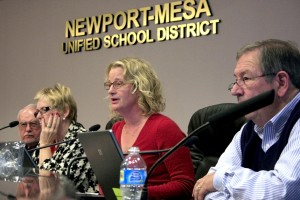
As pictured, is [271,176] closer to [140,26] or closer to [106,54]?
[140,26]

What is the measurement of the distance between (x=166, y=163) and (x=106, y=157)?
55cm

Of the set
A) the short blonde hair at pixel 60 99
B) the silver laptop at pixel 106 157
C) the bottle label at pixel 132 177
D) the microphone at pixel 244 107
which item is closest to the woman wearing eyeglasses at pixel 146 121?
the silver laptop at pixel 106 157

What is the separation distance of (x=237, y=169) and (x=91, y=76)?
3.15 meters

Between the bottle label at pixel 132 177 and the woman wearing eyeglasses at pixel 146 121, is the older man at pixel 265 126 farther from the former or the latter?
the woman wearing eyeglasses at pixel 146 121

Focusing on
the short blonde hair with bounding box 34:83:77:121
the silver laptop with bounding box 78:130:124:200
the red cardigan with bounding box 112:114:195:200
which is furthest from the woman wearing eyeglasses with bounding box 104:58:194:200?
the short blonde hair with bounding box 34:83:77:121

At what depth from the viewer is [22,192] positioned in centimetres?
128

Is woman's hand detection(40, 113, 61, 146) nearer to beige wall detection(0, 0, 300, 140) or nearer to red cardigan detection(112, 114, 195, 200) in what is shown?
red cardigan detection(112, 114, 195, 200)

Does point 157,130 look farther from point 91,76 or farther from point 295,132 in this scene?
point 91,76

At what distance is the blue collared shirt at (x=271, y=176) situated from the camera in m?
1.43

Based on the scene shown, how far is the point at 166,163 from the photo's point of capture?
7.39 feet

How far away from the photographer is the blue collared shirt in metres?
1.43

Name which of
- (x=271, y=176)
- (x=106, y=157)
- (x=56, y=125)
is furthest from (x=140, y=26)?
(x=271, y=176)

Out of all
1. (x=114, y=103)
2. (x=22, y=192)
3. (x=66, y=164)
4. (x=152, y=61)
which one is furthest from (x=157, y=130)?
(x=152, y=61)

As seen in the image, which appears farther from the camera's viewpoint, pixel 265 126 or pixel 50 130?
pixel 50 130
